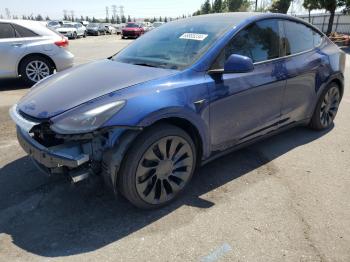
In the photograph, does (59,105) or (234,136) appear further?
(234,136)

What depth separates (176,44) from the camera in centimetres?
373

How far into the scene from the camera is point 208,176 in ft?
12.4

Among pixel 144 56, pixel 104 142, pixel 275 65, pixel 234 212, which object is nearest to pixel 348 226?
pixel 234 212

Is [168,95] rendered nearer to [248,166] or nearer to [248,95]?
[248,95]

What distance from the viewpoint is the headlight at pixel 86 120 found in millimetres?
2641

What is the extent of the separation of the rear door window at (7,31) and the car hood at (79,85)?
5.12 metres

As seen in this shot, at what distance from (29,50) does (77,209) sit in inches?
234

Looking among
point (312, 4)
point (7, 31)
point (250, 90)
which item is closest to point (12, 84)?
point (7, 31)

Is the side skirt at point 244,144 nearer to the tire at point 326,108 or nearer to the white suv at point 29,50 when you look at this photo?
the tire at point 326,108

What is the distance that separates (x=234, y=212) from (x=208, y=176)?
71cm

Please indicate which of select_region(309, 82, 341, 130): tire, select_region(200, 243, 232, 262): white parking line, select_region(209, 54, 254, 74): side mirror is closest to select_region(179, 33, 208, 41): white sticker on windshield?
select_region(209, 54, 254, 74): side mirror

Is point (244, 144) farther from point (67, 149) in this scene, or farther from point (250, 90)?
point (67, 149)

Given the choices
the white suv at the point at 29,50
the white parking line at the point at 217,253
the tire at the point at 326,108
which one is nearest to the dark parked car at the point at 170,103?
the tire at the point at 326,108

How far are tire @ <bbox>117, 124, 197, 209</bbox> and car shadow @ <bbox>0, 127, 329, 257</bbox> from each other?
0.52ft
